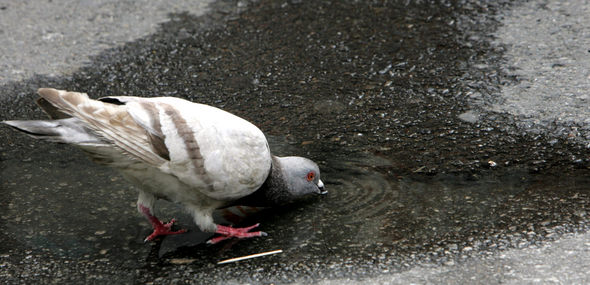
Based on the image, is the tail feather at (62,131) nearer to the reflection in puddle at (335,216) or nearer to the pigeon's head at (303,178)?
the reflection in puddle at (335,216)

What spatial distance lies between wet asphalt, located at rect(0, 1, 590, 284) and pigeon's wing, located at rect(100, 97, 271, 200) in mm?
365

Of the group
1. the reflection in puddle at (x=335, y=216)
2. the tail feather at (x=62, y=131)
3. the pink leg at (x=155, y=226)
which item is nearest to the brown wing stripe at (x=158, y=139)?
the tail feather at (x=62, y=131)

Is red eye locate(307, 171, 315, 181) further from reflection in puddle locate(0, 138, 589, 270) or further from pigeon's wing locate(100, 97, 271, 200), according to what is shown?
pigeon's wing locate(100, 97, 271, 200)

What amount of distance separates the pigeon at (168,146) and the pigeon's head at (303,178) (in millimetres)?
239

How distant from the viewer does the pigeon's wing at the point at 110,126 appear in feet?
11.1

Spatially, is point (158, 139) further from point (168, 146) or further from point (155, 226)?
point (155, 226)

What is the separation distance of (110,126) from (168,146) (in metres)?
0.32

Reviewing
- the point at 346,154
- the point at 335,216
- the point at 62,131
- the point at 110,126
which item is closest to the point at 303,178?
the point at 335,216

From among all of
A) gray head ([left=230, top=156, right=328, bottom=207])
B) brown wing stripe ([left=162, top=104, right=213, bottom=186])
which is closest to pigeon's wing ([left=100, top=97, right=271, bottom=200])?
brown wing stripe ([left=162, top=104, right=213, bottom=186])

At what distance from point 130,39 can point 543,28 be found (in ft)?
12.2

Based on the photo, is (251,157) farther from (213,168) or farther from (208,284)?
(208,284)

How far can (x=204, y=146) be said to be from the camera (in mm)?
3445

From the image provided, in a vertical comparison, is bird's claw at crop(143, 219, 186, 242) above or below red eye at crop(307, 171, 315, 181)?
below

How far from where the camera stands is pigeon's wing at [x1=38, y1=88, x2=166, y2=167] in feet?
11.1
